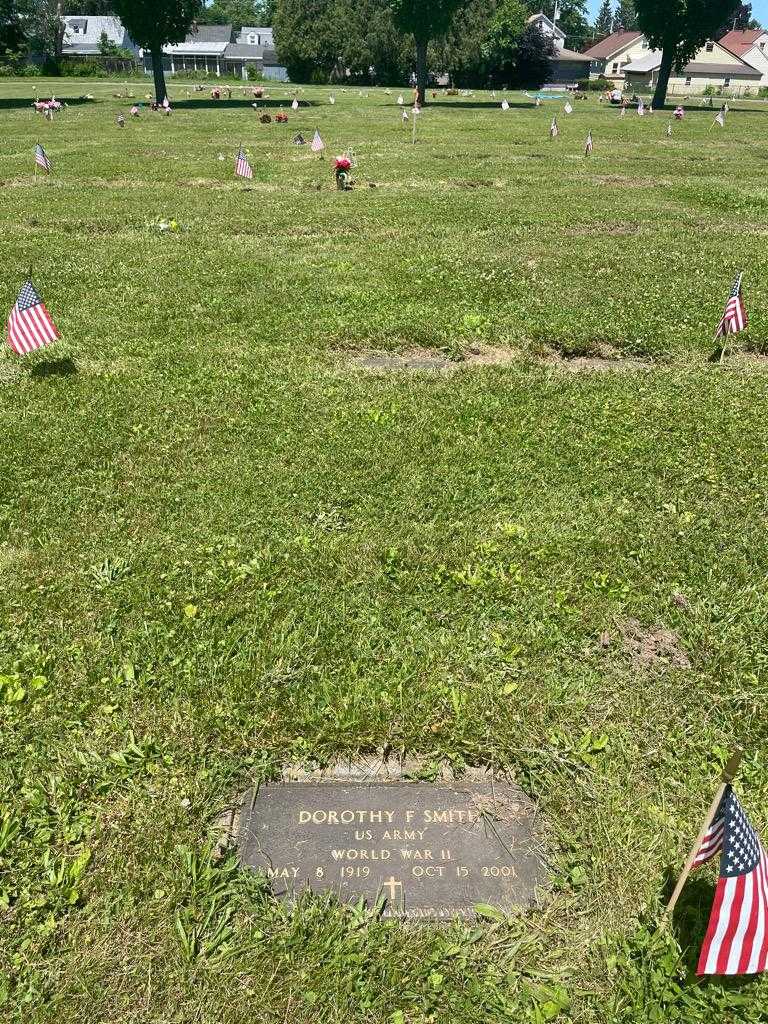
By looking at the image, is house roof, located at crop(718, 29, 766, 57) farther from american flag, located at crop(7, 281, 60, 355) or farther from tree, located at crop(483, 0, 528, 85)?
american flag, located at crop(7, 281, 60, 355)

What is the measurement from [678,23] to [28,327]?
177ft

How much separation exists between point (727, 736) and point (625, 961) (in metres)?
1.43

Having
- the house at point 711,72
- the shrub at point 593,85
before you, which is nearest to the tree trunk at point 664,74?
the shrub at point 593,85

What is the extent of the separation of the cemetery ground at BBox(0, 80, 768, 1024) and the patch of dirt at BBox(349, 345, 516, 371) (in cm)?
5

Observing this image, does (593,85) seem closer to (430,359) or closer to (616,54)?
(616,54)

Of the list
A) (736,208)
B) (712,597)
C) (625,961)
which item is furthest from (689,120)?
(625,961)

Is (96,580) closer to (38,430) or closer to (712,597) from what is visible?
(38,430)

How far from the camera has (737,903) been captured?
2.64 meters

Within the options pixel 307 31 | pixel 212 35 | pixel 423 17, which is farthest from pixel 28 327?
pixel 212 35

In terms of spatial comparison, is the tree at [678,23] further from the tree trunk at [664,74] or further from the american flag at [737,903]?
the american flag at [737,903]

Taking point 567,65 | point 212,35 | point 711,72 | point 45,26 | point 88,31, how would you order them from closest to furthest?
1. point 45,26
2. point 711,72
3. point 88,31
4. point 567,65
5. point 212,35

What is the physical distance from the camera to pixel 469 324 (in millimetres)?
9094

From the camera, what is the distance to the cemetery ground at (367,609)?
9.55 feet

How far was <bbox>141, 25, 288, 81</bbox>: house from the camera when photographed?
325 feet
